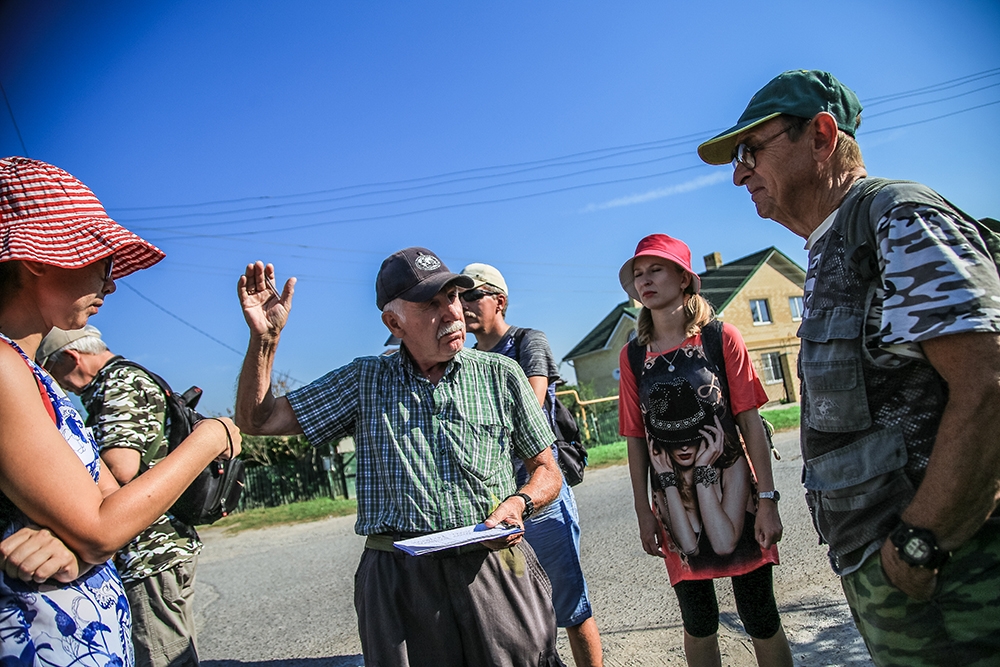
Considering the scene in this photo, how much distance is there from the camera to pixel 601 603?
4961 mm

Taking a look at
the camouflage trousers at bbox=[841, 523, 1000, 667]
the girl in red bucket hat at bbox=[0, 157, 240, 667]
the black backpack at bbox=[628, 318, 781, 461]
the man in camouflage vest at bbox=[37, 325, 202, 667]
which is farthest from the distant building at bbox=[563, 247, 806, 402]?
the girl in red bucket hat at bbox=[0, 157, 240, 667]

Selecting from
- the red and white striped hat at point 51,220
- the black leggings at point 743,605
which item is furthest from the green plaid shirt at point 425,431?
the black leggings at point 743,605

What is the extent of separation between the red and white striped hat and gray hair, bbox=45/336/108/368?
1.69 metres

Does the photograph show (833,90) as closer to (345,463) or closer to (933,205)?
(933,205)

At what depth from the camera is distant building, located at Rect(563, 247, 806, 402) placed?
117 feet

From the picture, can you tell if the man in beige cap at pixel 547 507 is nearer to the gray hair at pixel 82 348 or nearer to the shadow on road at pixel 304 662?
the shadow on road at pixel 304 662

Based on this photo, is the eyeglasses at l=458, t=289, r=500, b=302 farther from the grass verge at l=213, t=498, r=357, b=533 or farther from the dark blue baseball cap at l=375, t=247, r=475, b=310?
the grass verge at l=213, t=498, r=357, b=533

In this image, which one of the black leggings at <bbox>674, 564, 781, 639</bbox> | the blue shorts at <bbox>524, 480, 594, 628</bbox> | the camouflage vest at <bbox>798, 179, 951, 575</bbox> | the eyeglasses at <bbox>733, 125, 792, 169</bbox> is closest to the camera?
the camouflage vest at <bbox>798, 179, 951, 575</bbox>

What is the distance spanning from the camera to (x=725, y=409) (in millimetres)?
3025

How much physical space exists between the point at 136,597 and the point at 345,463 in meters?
14.0

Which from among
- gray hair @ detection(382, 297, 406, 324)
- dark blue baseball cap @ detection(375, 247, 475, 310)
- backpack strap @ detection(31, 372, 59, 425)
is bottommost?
backpack strap @ detection(31, 372, 59, 425)

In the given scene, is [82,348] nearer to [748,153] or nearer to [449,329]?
[449,329]

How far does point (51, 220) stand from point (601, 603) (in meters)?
4.40

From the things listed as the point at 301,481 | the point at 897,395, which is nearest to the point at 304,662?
the point at 897,395
